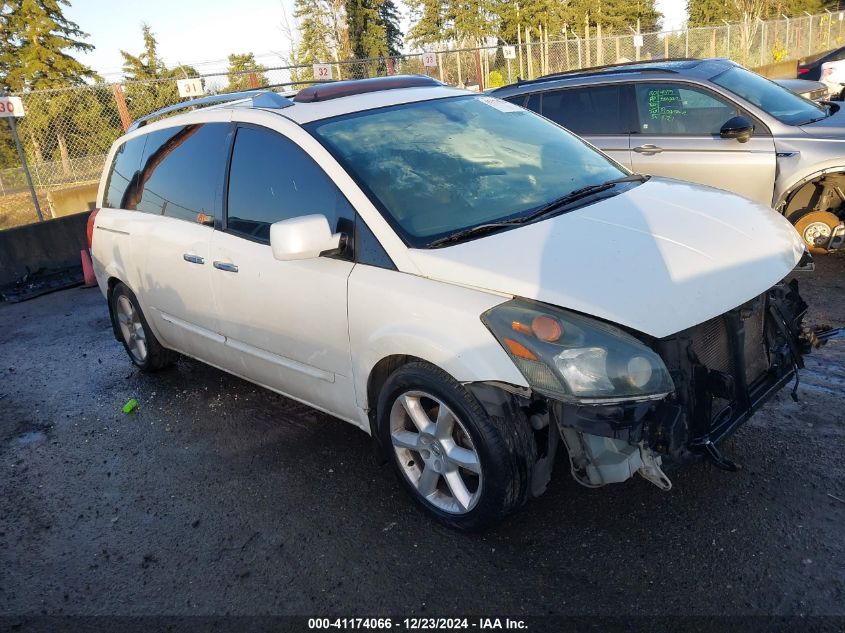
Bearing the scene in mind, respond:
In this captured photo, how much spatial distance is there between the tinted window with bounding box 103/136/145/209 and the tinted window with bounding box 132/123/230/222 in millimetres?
151

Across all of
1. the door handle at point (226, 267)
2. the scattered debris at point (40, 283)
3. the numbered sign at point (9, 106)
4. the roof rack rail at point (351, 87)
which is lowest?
the scattered debris at point (40, 283)

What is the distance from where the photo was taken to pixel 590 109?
7066mm

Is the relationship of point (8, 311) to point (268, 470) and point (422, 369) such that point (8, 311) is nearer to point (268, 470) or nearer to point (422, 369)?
point (268, 470)

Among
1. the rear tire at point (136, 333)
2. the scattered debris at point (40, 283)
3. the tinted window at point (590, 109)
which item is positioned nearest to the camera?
the rear tire at point (136, 333)

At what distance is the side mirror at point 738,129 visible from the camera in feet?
19.6

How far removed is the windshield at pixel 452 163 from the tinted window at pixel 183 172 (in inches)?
34.3

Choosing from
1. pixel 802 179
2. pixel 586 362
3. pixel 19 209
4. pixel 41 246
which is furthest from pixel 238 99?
pixel 19 209

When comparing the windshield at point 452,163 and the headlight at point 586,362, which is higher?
the windshield at point 452,163

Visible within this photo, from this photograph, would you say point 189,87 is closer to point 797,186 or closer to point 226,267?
Result: point 226,267

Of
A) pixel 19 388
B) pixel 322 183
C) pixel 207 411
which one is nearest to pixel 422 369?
pixel 322 183

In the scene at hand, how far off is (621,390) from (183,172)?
315 centimetres

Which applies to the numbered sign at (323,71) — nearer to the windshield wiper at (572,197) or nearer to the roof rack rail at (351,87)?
the roof rack rail at (351,87)

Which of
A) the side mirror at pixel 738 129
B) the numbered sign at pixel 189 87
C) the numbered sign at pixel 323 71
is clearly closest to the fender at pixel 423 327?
the side mirror at pixel 738 129

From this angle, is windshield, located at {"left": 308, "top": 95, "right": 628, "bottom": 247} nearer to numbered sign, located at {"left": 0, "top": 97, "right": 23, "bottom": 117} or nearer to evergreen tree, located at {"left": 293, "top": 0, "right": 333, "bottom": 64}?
numbered sign, located at {"left": 0, "top": 97, "right": 23, "bottom": 117}
